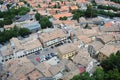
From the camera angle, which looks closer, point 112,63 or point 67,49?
point 112,63

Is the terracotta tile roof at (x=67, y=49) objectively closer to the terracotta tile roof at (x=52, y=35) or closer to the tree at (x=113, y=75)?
the terracotta tile roof at (x=52, y=35)

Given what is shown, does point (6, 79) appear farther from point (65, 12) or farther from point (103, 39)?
point (65, 12)

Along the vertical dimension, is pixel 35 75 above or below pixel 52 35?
below

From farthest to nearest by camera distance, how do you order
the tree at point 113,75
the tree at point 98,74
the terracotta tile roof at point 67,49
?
the terracotta tile roof at point 67,49 < the tree at point 98,74 < the tree at point 113,75

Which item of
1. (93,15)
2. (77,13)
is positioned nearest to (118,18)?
(93,15)

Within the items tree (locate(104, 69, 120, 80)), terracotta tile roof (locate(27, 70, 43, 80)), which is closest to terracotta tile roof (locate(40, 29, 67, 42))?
terracotta tile roof (locate(27, 70, 43, 80))

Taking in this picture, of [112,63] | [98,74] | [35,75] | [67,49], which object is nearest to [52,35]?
[67,49]

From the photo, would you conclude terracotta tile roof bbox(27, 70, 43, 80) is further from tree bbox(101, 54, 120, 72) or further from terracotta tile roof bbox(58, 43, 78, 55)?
tree bbox(101, 54, 120, 72)

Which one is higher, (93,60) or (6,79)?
(93,60)

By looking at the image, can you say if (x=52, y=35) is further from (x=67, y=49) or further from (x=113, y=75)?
(x=113, y=75)

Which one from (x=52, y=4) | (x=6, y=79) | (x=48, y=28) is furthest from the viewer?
(x=52, y=4)

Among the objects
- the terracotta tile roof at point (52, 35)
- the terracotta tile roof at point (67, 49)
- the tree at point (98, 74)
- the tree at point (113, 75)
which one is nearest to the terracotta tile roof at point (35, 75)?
the terracotta tile roof at point (67, 49)
